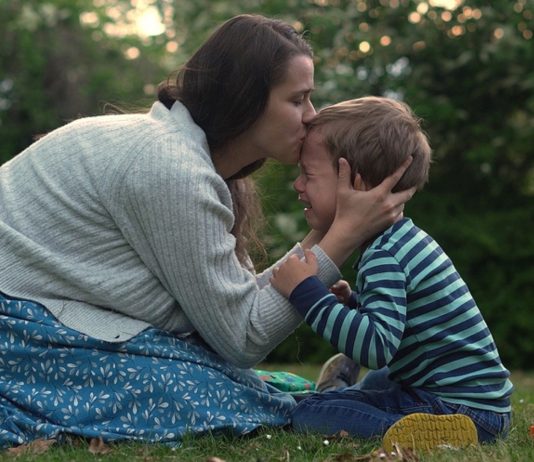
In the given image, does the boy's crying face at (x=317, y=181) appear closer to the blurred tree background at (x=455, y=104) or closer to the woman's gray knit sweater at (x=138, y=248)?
the woman's gray knit sweater at (x=138, y=248)

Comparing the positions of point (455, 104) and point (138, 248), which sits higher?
point (138, 248)

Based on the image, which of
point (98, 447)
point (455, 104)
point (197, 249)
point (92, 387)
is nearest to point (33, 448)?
point (98, 447)

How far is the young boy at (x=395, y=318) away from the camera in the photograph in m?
3.13

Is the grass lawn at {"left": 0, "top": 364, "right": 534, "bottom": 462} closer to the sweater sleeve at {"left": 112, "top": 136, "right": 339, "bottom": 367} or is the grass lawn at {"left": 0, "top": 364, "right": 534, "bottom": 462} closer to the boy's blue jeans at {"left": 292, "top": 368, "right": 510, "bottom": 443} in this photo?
the boy's blue jeans at {"left": 292, "top": 368, "right": 510, "bottom": 443}

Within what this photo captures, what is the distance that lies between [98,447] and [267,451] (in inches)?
20.6

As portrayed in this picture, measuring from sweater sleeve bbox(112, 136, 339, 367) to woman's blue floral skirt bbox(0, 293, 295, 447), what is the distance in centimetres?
19

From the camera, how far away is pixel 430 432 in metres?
3.06

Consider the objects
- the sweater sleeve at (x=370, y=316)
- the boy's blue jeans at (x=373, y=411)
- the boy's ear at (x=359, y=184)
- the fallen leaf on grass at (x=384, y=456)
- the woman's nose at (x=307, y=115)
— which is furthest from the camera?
the woman's nose at (x=307, y=115)

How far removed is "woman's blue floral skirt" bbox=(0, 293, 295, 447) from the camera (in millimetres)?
3180

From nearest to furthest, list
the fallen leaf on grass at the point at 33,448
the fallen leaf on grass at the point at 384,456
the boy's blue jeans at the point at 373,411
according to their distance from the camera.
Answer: the fallen leaf on grass at the point at 384,456 → the fallen leaf on grass at the point at 33,448 → the boy's blue jeans at the point at 373,411

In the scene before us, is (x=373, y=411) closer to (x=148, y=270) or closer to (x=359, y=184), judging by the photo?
(x=359, y=184)

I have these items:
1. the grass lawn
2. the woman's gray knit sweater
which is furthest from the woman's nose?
the grass lawn

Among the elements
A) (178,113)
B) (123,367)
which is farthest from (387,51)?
(123,367)

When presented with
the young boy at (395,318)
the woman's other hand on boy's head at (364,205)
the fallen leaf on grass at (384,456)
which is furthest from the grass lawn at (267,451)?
the woman's other hand on boy's head at (364,205)
